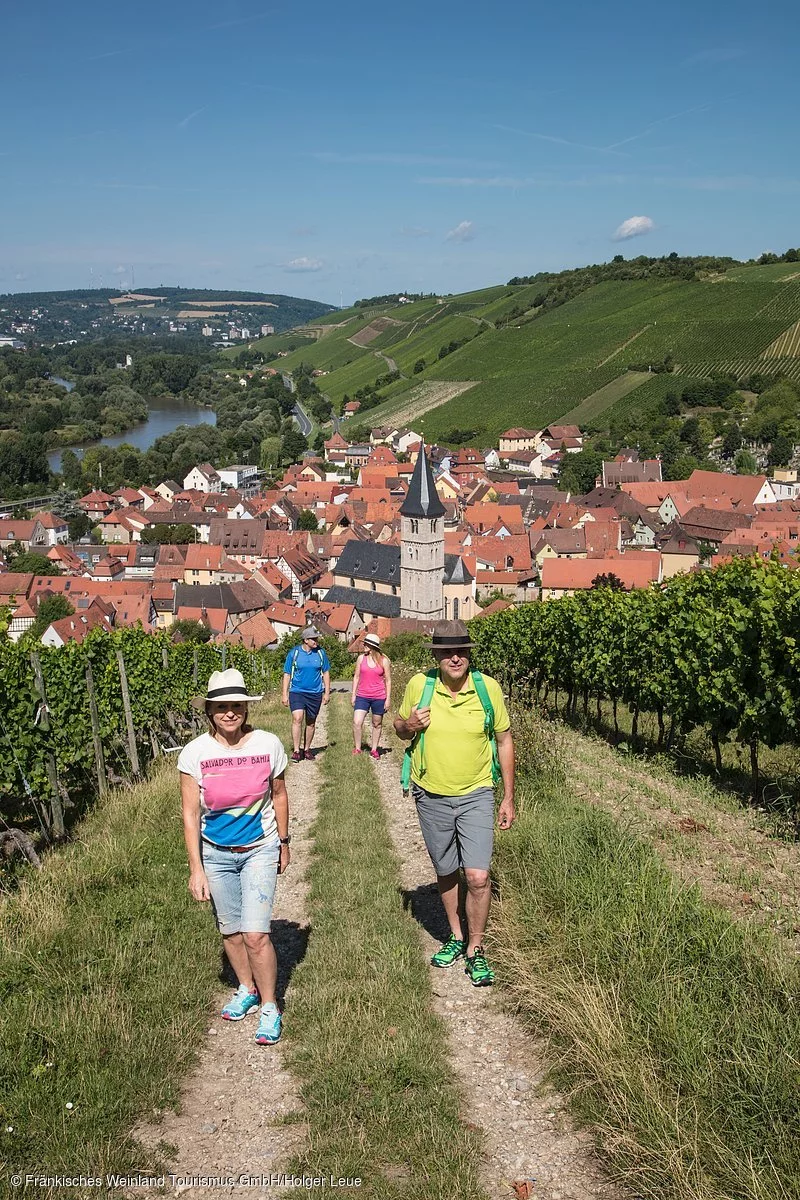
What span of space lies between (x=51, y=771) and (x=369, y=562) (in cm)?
6302

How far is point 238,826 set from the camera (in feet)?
14.7

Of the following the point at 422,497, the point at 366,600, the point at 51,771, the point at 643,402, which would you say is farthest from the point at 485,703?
the point at 643,402

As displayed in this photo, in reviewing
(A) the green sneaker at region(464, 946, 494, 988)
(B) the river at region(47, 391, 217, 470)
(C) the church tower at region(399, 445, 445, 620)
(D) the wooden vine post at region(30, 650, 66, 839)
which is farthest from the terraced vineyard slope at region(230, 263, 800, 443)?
(A) the green sneaker at region(464, 946, 494, 988)

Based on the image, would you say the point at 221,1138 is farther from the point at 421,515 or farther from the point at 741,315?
the point at 741,315

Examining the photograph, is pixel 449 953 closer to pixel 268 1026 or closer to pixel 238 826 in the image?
pixel 268 1026

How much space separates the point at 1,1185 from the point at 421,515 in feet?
198

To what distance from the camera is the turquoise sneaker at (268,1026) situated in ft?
14.3

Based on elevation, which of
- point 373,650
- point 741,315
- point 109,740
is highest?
point 741,315

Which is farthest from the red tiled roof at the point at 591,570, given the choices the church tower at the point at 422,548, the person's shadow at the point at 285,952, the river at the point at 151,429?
the river at the point at 151,429

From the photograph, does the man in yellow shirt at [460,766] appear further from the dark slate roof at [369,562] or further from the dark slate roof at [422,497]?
the dark slate roof at [369,562]

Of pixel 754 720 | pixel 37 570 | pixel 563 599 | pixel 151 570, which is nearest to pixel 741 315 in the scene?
pixel 151 570

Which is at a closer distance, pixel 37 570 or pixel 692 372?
pixel 37 570

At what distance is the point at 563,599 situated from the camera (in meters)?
20.4

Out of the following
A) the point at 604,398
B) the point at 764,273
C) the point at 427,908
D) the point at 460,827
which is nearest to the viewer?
the point at 460,827
